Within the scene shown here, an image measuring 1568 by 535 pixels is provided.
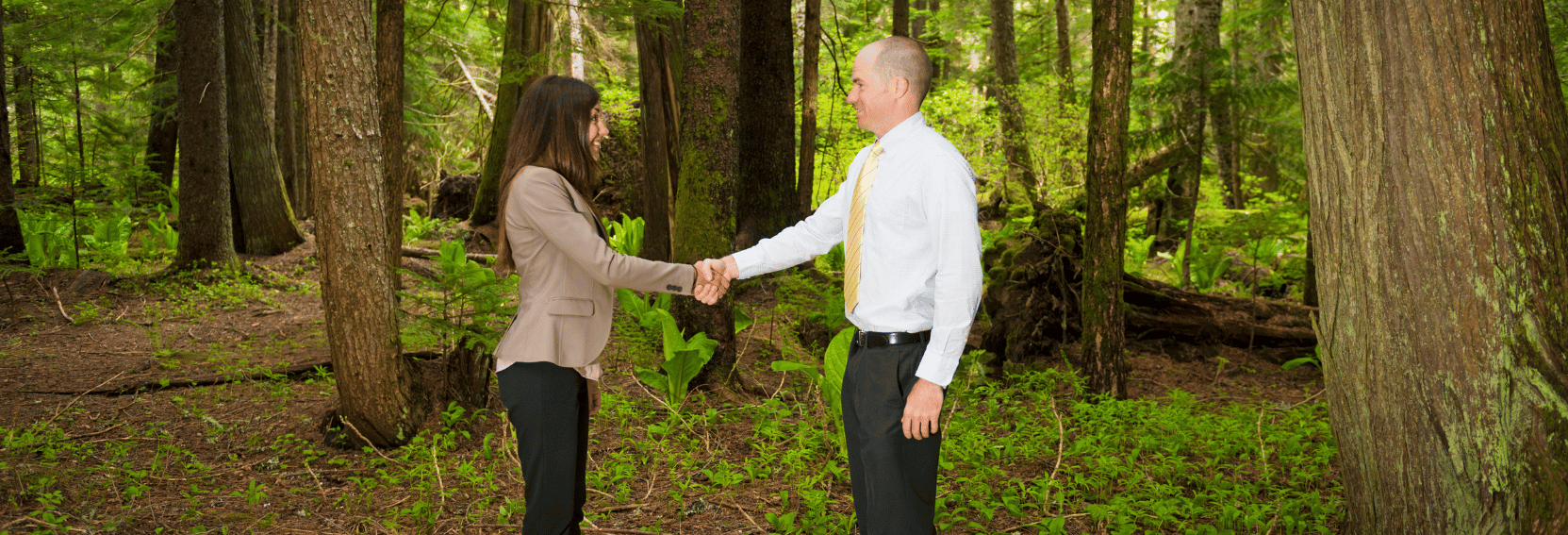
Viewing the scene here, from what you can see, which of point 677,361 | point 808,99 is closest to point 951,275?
point 677,361

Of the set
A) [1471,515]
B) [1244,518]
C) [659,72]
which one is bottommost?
[1244,518]

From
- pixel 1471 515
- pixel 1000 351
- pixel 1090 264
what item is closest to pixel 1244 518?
pixel 1471 515

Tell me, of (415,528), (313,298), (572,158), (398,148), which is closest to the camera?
(572,158)

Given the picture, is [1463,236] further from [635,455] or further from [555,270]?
[635,455]

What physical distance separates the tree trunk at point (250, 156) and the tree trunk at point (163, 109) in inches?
28.4

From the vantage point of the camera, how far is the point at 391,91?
634 centimetres

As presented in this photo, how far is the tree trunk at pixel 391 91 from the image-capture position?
20.1 ft

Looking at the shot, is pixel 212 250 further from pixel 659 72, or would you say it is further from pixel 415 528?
pixel 415 528

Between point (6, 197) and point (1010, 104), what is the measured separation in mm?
11090

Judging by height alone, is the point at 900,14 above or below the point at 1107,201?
above

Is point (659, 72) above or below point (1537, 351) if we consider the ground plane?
above

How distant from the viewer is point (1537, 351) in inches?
92.7

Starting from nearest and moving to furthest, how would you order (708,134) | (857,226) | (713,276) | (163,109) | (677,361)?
(857,226)
(713,276)
(708,134)
(677,361)
(163,109)

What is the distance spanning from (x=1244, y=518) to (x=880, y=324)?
244 centimetres
